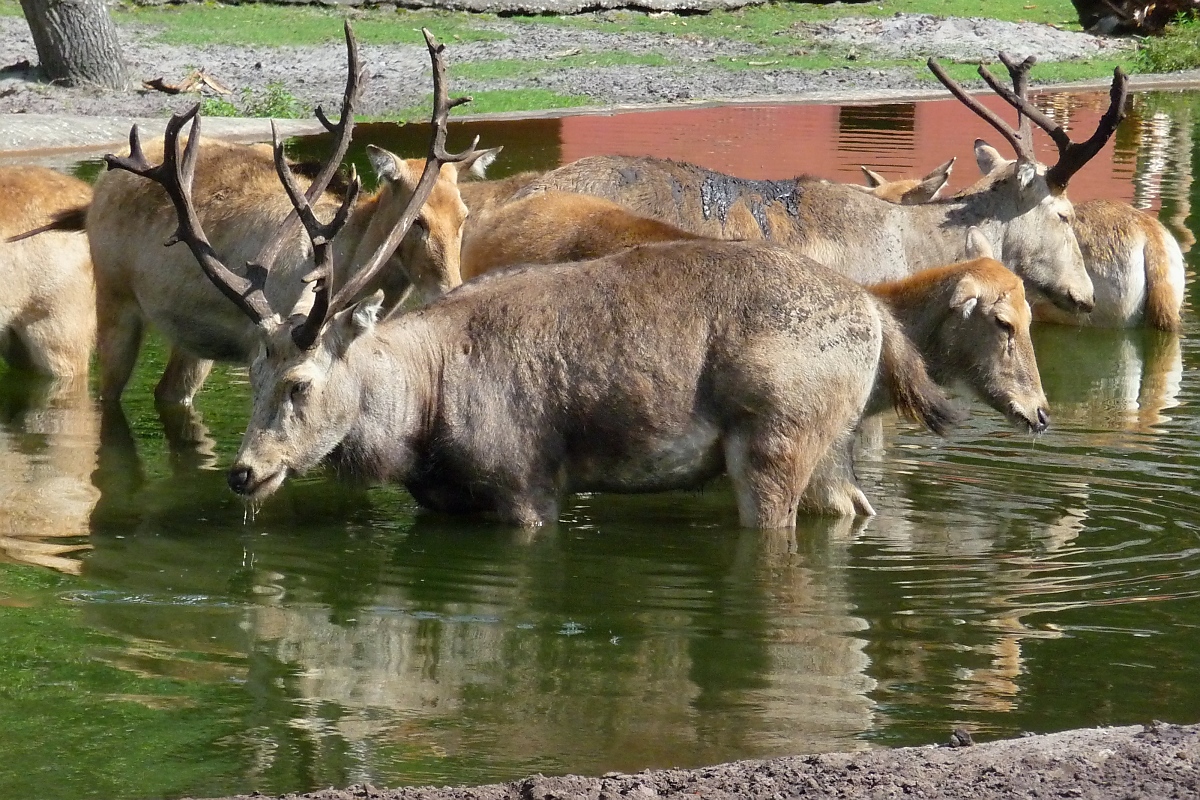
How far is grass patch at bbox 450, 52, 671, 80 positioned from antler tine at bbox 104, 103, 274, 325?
15.7 metres

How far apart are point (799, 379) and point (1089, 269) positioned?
6.33 metres

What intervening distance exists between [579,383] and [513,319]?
0.46 metres

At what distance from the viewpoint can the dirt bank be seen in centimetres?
489

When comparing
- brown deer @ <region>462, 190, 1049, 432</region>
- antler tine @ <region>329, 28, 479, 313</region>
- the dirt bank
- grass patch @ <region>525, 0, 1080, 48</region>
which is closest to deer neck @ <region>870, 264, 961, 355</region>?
brown deer @ <region>462, 190, 1049, 432</region>

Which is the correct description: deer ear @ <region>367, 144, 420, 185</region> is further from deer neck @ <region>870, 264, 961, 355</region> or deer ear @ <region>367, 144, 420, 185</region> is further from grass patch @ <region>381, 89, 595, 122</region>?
grass patch @ <region>381, 89, 595, 122</region>

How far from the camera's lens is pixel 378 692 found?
5855 mm

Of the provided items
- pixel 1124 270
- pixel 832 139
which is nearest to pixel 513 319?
pixel 1124 270

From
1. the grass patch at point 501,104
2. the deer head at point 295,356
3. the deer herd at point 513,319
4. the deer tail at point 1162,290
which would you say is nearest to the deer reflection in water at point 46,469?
the deer herd at point 513,319

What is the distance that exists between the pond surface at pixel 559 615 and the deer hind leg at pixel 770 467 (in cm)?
13

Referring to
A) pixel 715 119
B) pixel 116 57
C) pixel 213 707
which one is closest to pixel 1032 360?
pixel 213 707

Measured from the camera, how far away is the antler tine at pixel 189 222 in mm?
7801

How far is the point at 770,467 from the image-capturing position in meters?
7.62

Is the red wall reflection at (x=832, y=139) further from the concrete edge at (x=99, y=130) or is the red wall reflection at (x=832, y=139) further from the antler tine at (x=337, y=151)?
the antler tine at (x=337, y=151)

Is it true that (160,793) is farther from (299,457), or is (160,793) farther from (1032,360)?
(1032,360)
